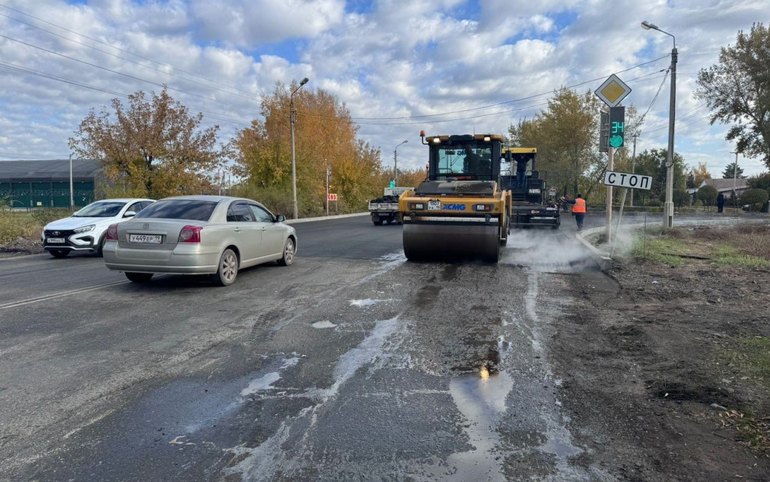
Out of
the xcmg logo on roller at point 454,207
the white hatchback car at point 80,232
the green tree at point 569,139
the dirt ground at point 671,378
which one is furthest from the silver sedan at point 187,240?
the green tree at point 569,139

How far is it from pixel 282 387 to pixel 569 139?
49409 millimetres

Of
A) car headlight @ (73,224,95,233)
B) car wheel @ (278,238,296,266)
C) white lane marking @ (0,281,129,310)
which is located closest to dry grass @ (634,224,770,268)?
car wheel @ (278,238,296,266)

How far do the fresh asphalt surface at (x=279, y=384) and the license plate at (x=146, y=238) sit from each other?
813 mm

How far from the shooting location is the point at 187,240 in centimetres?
820

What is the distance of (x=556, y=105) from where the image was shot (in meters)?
49.6

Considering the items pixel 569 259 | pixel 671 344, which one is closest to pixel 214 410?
pixel 671 344

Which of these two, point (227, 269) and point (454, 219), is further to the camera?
point (454, 219)

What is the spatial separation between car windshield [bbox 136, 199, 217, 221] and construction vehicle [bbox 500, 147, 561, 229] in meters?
15.0

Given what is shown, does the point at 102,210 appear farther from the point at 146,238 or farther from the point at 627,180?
the point at 627,180

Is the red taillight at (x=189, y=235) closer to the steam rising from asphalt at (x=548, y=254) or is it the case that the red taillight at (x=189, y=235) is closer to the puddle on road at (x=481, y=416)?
the puddle on road at (x=481, y=416)

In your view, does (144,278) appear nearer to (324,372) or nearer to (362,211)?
(324,372)

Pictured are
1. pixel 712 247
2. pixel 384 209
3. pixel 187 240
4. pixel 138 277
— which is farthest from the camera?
pixel 384 209

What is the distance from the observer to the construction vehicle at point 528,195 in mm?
22344

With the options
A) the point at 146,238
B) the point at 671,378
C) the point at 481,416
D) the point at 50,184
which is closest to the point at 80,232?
the point at 146,238
